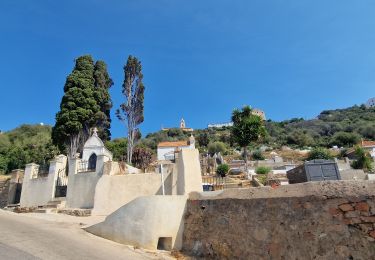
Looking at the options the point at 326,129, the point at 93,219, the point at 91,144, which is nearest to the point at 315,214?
the point at 93,219

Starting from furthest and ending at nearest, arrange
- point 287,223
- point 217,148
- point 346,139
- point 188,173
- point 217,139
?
1. point 217,139
2. point 346,139
3. point 217,148
4. point 188,173
5. point 287,223

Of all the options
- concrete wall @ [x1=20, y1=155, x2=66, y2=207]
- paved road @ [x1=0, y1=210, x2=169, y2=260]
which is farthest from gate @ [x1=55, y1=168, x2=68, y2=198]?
paved road @ [x1=0, y1=210, x2=169, y2=260]

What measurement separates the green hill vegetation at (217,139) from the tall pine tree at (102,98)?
13.3 feet

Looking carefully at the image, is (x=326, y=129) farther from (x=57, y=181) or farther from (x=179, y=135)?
(x=57, y=181)

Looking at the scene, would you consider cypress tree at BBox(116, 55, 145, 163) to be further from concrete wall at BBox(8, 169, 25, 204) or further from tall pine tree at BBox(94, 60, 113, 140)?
concrete wall at BBox(8, 169, 25, 204)

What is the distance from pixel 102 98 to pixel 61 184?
1277 cm

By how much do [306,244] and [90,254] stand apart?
4861 mm

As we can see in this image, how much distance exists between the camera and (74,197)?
15.1 meters

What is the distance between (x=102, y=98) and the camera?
28188 millimetres

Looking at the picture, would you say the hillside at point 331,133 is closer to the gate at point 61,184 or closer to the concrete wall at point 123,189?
the concrete wall at point 123,189

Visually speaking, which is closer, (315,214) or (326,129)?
(315,214)

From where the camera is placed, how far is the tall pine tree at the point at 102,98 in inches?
1078

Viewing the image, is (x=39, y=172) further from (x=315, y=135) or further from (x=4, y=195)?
(x=315, y=135)

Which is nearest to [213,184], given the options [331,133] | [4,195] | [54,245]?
[54,245]
